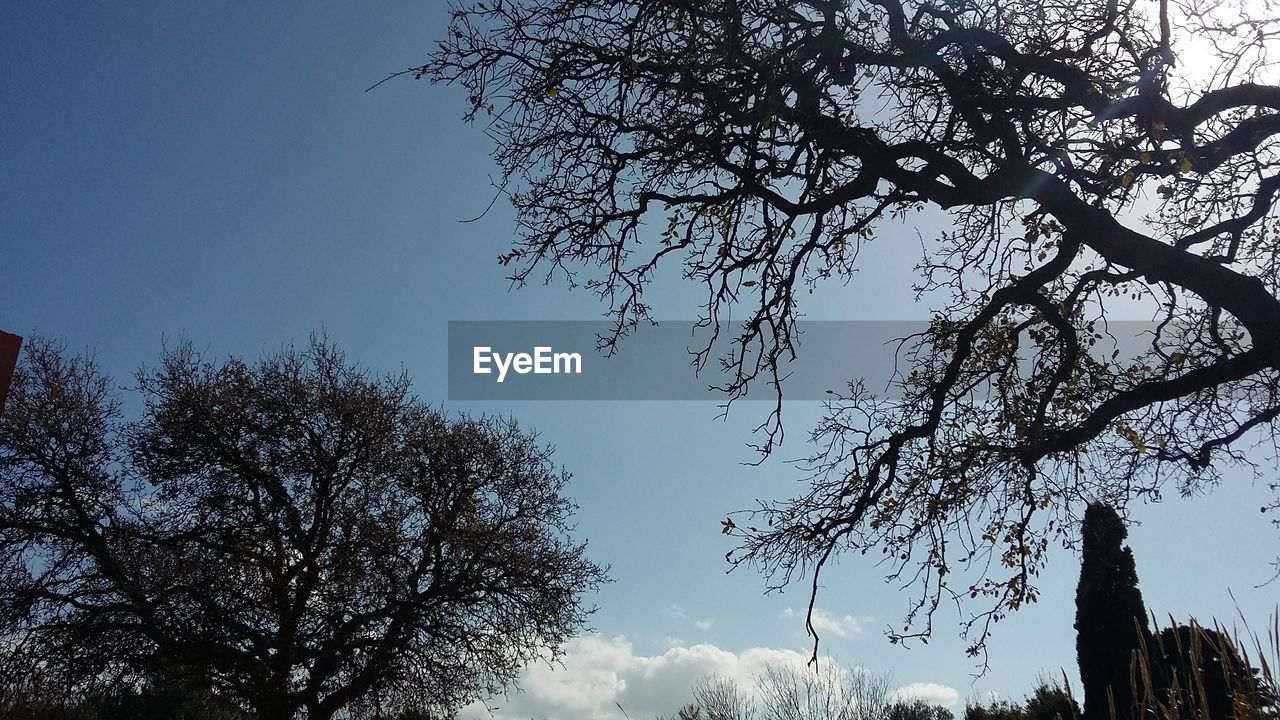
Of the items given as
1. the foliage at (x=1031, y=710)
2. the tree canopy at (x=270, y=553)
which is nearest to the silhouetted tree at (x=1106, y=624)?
the foliage at (x=1031, y=710)

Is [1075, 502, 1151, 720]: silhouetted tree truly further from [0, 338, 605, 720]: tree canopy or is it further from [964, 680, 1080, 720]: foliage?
[0, 338, 605, 720]: tree canopy

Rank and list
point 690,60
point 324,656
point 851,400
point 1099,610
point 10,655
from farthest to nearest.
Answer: point 1099,610, point 324,656, point 10,655, point 851,400, point 690,60

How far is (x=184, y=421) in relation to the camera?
17.2 meters

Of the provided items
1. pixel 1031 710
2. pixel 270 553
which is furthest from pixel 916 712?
pixel 270 553

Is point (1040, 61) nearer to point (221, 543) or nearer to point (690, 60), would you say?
point (690, 60)

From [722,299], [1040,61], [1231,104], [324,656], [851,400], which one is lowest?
[324,656]

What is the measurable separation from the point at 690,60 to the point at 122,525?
15.5 meters

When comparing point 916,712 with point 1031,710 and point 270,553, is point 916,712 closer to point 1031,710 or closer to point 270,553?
point 1031,710

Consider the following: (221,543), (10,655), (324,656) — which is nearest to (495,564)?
(324,656)

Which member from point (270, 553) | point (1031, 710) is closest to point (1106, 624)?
point (1031, 710)

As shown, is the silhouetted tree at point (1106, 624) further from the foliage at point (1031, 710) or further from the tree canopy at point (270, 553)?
the tree canopy at point (270, 553)

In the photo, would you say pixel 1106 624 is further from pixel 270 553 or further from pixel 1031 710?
pixel 270 553

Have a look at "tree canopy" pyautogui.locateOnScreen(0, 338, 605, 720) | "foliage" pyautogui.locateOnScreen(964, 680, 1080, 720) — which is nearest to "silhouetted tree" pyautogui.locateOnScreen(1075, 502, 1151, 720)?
"foliage" pyautogui.locateOnScreen(964, 680, 1080, 720)

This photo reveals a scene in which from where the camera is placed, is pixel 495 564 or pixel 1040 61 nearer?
pixel 1040 61
